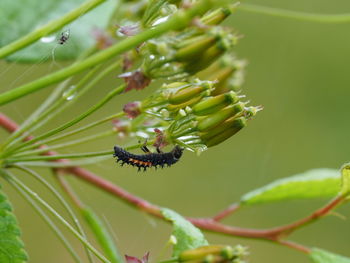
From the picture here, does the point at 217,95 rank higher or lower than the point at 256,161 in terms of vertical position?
higher

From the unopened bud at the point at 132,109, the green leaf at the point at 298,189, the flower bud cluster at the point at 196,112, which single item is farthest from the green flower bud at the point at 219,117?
the green leaf at the point at 298,189

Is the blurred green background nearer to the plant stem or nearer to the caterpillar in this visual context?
the plant stem

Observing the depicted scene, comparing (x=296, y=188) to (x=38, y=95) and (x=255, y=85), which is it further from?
(x=255, y=85)

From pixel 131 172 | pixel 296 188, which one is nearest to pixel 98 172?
pixel 131 172

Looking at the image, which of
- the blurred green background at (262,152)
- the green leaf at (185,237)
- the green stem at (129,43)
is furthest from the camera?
the blurred green background at (262,152)

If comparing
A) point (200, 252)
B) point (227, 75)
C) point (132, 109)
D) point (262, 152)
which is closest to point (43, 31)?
point (132, 109)

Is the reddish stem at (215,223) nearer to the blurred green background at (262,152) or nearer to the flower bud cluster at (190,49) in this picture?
the flower bud cluster at (190,49)

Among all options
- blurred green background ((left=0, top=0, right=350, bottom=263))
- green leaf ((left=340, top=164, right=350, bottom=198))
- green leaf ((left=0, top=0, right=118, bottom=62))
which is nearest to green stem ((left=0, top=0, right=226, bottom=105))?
green leaf ((left=0, top=0, right=118, bottom=62))
